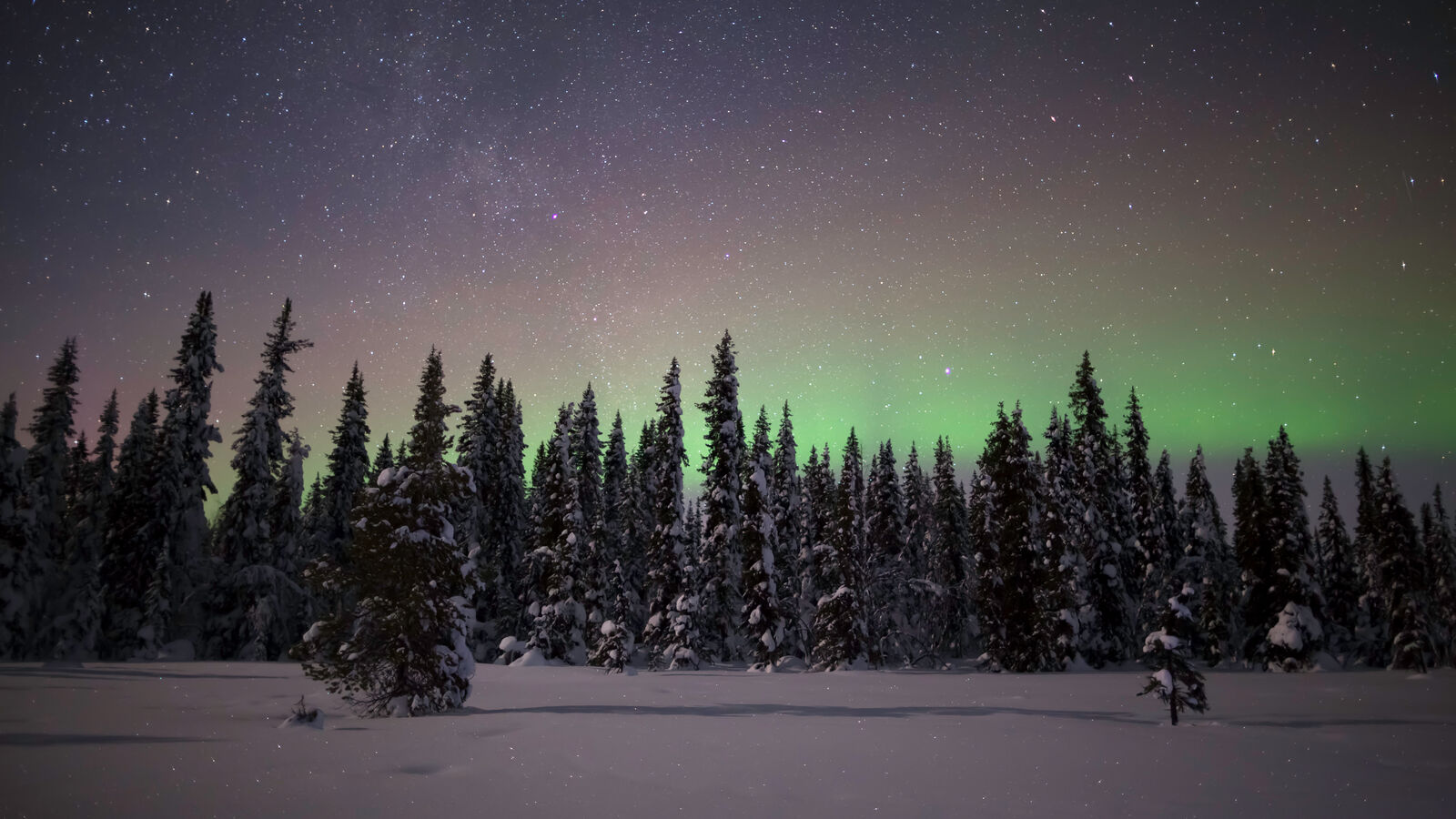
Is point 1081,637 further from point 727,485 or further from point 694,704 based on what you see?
point 694,704

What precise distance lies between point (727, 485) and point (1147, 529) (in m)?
28.2

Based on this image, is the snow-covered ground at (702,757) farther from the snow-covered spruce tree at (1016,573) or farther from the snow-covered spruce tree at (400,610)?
the snow-covered spruce tree at (1016,573)

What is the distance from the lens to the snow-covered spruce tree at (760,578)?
36094mm

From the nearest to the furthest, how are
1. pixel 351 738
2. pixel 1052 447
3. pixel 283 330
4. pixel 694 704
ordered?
pixel 351 738
pixel 694 704
pixel 283 330
pixel 1052 447

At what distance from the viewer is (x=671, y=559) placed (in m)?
37.8

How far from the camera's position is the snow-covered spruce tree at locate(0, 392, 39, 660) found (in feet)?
111

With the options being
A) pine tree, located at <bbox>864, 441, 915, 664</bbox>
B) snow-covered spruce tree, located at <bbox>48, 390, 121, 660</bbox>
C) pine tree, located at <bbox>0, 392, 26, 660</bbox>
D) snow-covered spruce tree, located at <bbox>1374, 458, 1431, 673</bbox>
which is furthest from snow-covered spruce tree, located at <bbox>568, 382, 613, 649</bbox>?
snow-covered spruce tree, located at <bbox>1374, 458, 1431, 673</bbox>

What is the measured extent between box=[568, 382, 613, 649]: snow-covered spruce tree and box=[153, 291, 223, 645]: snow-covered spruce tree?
61.4ft

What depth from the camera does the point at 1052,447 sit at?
141 ft

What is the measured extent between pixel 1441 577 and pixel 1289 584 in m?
→ 27.7

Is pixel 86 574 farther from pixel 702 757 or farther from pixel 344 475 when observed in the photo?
pixel 702 757

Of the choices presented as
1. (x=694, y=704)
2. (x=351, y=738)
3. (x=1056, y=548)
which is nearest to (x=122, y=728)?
(x=351, y=738)

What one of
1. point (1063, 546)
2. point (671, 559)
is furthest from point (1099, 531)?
point (671, 559)

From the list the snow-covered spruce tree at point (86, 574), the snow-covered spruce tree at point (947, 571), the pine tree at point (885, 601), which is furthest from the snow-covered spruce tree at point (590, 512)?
the snow-covered spruce tree at point (86, 574)
